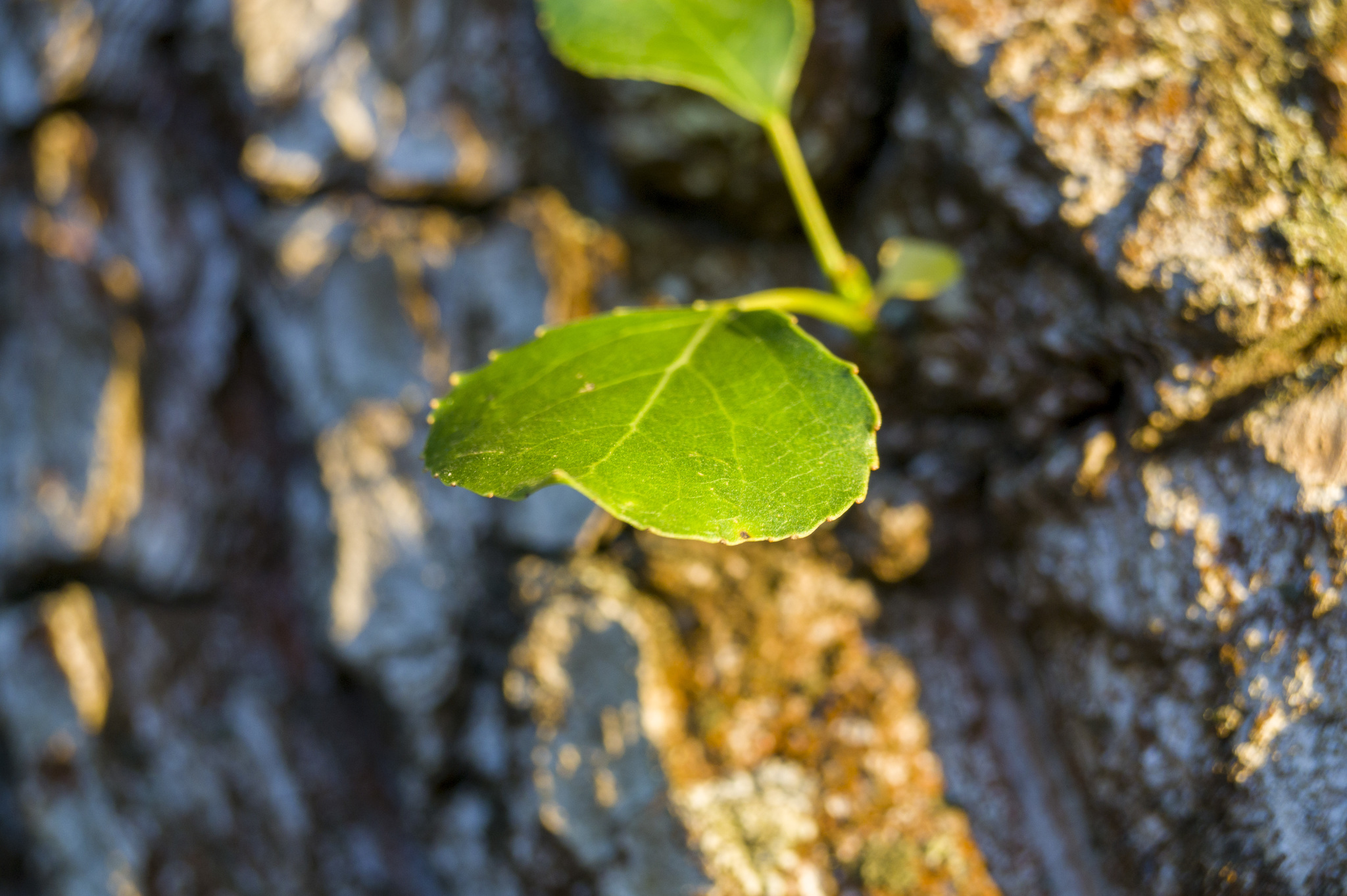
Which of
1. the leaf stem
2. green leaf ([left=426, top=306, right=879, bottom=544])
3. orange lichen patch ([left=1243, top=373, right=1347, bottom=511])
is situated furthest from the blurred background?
green leaf ([left=426, top=306, right=879, bottom=544])

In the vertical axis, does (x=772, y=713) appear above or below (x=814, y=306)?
below

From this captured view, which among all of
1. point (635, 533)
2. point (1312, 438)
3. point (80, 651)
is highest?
point (1312, 438)

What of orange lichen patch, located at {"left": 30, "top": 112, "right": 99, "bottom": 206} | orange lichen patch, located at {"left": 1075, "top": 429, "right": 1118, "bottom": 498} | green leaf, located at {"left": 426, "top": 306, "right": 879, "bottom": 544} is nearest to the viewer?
green leaf, located at {"left": 426, "top": 306, "right": 879, "bottom": 544}

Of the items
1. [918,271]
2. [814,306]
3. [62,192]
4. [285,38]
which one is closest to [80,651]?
[62,192]

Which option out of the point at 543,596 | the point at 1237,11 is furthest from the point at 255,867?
the point at 1237,11

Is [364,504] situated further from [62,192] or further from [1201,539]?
[1201,539]

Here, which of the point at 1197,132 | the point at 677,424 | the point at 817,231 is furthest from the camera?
the point at 817,231

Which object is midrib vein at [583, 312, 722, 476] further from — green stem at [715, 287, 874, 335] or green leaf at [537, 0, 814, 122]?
green leaf at [537, 0, 814, 122]

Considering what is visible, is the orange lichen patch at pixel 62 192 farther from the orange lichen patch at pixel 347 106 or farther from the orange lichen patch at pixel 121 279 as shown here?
the orange lichen patch at pixel 347 106
